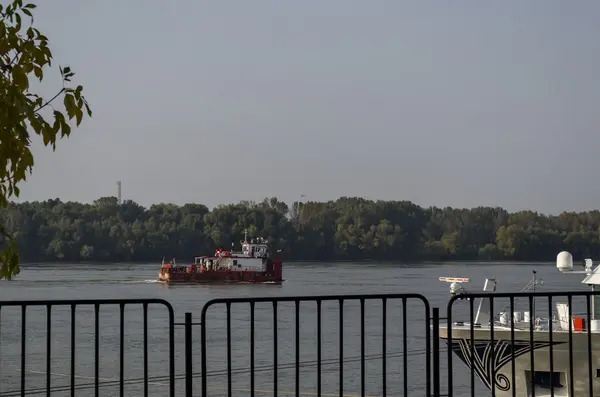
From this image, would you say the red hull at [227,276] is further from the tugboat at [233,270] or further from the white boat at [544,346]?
the white boat at [544,346]

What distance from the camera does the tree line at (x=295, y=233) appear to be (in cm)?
14312

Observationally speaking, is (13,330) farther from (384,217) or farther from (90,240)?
(384,217)

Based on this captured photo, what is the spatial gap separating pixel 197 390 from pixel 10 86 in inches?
986

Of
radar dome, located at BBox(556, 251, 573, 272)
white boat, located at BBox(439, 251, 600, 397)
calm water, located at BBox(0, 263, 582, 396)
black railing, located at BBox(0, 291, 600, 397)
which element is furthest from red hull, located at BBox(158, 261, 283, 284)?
radar dome, located at BBox(556, 251, 573, 272)

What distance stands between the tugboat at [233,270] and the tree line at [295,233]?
43.3m

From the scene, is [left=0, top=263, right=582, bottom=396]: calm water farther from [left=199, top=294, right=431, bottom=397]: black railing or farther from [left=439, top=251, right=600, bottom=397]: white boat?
[left=439, top=251, right=600, bottom=397]: white boat

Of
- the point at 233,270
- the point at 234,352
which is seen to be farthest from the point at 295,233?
the point at 234,352

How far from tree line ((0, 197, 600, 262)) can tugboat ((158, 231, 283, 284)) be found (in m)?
43.3

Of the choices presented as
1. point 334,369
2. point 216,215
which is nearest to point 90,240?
point 216,215

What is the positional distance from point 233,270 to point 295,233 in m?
68.2

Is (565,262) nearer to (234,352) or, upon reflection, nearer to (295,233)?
(234,352)

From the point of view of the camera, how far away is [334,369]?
32.4m

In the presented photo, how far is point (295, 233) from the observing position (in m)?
162

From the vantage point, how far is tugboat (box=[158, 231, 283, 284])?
92.3m
